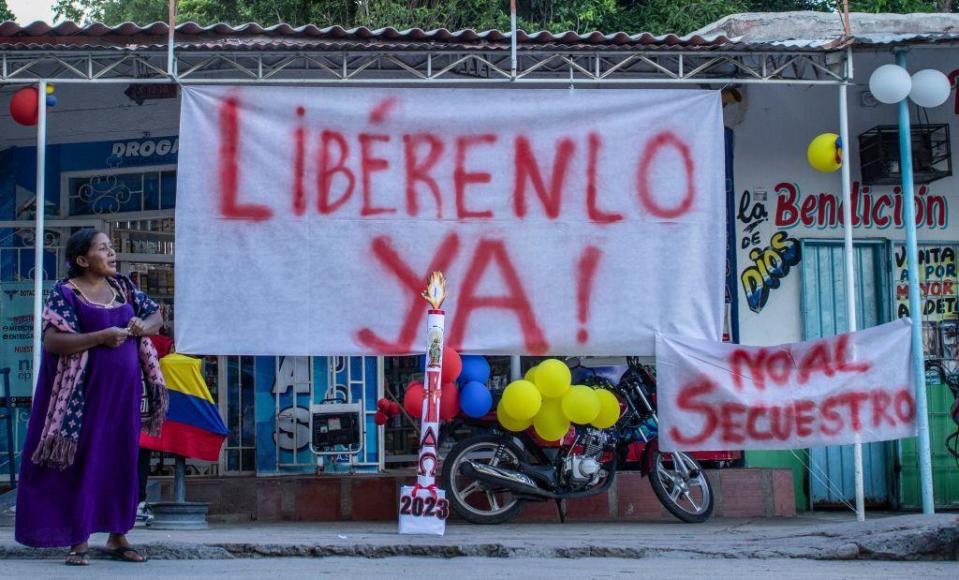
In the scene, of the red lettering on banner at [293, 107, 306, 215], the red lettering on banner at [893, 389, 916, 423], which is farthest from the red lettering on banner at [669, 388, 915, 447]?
the red lettering on banner at [293, 107, 306, 215]

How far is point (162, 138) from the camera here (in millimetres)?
10539

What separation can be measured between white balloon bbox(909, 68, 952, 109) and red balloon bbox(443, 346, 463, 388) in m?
3.83

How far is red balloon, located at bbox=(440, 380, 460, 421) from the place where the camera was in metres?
8.21

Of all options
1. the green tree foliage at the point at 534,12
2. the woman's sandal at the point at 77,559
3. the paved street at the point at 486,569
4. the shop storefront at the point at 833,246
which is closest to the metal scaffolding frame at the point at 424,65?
the shop storefront at the point at 833,246

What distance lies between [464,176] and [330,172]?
92cm

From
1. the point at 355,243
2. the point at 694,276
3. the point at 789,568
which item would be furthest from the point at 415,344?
the point at 789,568

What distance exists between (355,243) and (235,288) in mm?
855

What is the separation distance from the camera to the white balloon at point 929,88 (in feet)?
28.6

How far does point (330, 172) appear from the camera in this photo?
325 inches

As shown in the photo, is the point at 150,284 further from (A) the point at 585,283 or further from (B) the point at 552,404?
(A) the point at 585,283

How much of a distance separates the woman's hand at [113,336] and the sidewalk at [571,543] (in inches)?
44.6

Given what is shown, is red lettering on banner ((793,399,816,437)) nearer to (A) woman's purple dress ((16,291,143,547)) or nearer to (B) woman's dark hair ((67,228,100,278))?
(A) woman's purple dress ((16,291,143,547))

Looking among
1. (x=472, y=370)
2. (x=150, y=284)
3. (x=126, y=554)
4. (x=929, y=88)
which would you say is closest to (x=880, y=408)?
(x=929, y=88)

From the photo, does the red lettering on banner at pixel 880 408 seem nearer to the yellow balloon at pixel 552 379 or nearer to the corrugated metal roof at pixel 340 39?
the yellow balloon at pixel 552 379
